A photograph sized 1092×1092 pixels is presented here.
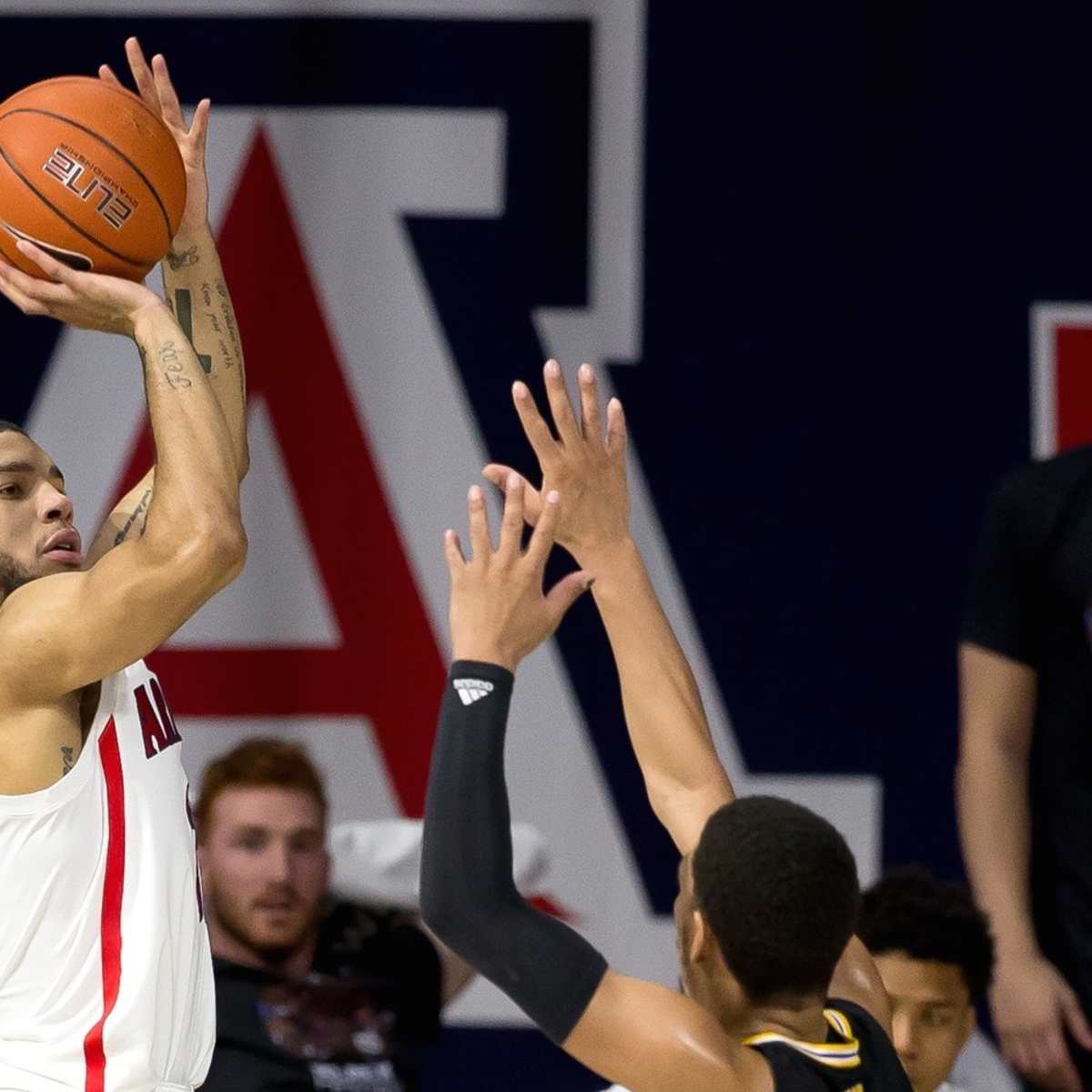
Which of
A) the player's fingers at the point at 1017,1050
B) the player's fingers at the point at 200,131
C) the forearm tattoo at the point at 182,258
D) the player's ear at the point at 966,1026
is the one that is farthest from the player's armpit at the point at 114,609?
the player's fingers at the point at 1017,1050

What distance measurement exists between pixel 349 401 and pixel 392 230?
0.45 m

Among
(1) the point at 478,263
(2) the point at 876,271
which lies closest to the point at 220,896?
(1) the point at 478,263

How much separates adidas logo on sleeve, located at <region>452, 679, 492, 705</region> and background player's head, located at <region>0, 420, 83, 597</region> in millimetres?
905

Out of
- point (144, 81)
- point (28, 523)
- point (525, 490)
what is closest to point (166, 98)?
point (144, 81)

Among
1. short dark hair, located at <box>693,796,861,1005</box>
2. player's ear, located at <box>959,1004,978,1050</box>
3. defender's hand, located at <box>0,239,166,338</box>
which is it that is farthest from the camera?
player's ear, located at <box>959,1004,978,1050</box>

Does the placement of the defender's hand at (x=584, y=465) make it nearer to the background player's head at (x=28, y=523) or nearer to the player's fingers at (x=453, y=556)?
the player's fingers at (x=453, y=556)

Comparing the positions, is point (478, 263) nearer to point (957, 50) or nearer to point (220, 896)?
point (957, 50)

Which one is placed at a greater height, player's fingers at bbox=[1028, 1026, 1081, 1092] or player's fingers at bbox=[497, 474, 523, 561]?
player's fingers at bbox=[497, 474, 523, 561]

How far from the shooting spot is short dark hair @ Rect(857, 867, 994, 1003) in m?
3.87

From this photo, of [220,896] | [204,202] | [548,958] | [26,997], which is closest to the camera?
[548,958]

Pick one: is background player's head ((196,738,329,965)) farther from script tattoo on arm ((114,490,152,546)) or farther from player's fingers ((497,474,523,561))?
player's fingers ((497,474,523,561))

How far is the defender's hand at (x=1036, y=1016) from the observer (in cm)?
431

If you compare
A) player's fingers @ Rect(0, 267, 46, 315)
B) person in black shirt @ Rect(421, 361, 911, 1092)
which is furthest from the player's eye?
player's fingers @ Rect(0, 267, 46, 315)

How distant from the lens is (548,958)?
2357 millimetres
